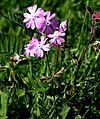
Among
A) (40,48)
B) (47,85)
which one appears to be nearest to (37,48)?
(40,48)

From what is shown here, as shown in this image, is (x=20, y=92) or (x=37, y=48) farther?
(x=20, y=92)

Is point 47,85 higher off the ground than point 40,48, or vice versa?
point 40,48

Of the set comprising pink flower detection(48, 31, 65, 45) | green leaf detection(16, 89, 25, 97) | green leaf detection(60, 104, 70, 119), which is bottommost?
green leaf detection(60, 104, 70, 119)

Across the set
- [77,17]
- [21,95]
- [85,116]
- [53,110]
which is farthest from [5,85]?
[77,17]

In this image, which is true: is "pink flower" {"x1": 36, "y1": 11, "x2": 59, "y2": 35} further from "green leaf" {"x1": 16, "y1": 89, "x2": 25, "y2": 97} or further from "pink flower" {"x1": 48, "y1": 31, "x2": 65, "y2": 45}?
"green leaf" {"x1": 16, "y1": 89, "x2": 25, "y2": 97}

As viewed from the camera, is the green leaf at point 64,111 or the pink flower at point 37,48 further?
the green leaf at point 64,111

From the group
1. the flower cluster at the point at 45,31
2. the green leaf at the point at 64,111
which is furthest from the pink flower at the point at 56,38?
the green leaf at the point at 64,111

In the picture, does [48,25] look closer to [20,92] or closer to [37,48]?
[37,48]

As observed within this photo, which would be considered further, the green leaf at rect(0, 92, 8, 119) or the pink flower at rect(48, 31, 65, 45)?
the green leaf at rect(0, 92, 8, 119)

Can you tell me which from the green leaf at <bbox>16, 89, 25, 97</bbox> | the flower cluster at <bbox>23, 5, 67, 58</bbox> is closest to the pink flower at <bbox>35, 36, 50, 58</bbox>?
the flower cluster at <bbox>23, 5, 67, 58</bbox>

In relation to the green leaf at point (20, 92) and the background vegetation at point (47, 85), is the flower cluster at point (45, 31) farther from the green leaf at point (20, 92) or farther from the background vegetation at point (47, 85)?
the green leaf at point (20, 92)

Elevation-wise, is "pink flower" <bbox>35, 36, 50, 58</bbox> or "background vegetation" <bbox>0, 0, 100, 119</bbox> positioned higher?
"pink flower" <bbox>35, 36, 50, 58</bbox>
